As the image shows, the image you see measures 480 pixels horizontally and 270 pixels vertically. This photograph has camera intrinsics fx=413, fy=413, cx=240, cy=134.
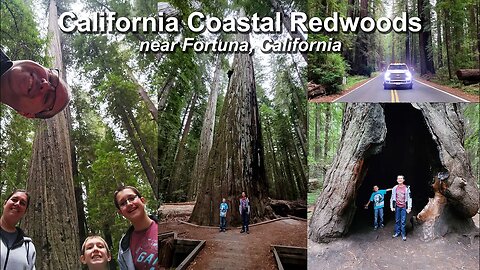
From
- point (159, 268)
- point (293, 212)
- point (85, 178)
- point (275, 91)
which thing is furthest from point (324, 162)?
point (85, 178)

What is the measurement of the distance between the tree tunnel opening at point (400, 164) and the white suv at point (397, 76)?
0.64ft

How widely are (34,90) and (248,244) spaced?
2.42 metres

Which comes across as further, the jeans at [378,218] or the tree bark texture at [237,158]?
the tree bark texture at [237,158]

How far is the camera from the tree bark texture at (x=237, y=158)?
3816mm

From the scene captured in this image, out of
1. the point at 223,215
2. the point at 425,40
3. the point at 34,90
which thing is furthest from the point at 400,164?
the point at 34,90

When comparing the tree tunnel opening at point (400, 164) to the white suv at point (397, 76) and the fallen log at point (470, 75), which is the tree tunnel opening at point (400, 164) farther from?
the fallen log at point (470, 75)

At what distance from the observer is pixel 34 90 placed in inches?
150

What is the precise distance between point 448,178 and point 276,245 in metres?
1.64

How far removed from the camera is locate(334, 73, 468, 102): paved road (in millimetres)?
3691

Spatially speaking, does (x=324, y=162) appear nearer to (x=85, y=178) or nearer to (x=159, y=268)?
(x=159, y=268)

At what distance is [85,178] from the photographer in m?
3.95

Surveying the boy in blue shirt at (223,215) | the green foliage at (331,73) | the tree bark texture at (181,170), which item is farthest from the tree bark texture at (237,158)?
the green foliage at (331,73)

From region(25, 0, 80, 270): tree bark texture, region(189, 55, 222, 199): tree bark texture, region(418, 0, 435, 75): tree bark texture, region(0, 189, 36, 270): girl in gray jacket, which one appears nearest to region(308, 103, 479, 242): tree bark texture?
region(418, 0, 435, 75): tree bark texture

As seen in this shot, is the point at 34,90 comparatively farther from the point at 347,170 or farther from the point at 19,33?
the point at 347,170
